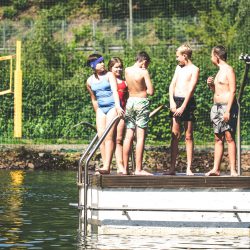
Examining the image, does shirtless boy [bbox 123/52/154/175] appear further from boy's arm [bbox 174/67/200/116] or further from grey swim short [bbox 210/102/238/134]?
grey swim short [bbox 210/102/238/134]

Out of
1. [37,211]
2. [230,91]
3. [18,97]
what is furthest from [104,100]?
[18,97]

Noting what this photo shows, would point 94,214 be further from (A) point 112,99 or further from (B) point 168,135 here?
(B) point 168,135

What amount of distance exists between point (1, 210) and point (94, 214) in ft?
13.2

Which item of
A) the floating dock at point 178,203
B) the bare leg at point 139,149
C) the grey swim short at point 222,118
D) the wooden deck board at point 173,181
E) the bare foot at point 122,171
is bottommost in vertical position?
the floating dock at point 178,203

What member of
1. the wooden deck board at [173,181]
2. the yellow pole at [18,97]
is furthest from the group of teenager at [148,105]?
the yellow pole at [18,97]

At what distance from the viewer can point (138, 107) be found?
16750 millimetres

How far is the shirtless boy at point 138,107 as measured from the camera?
1675 centimetres

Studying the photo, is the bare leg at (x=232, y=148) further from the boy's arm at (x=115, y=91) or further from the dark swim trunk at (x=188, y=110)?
the boy's arm at (x=115, y=91)

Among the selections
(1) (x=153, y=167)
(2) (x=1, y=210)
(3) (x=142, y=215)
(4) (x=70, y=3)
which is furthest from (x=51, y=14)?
(3) (x=142, y=215)

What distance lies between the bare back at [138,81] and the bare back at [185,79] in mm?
407

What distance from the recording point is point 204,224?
627 inches

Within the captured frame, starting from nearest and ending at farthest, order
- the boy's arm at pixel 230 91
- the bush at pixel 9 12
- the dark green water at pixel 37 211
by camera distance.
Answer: the dark green water at pixel 37 211, the boy's arm at pixel 230 91, the bush at pixel 9 12

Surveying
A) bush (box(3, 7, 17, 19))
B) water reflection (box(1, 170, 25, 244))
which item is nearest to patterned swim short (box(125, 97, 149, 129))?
water reflection (box(1, 170, 25, 244))

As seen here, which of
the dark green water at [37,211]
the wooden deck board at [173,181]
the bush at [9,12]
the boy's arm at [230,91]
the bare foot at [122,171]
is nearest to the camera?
the wooden deck board at [173,181]
